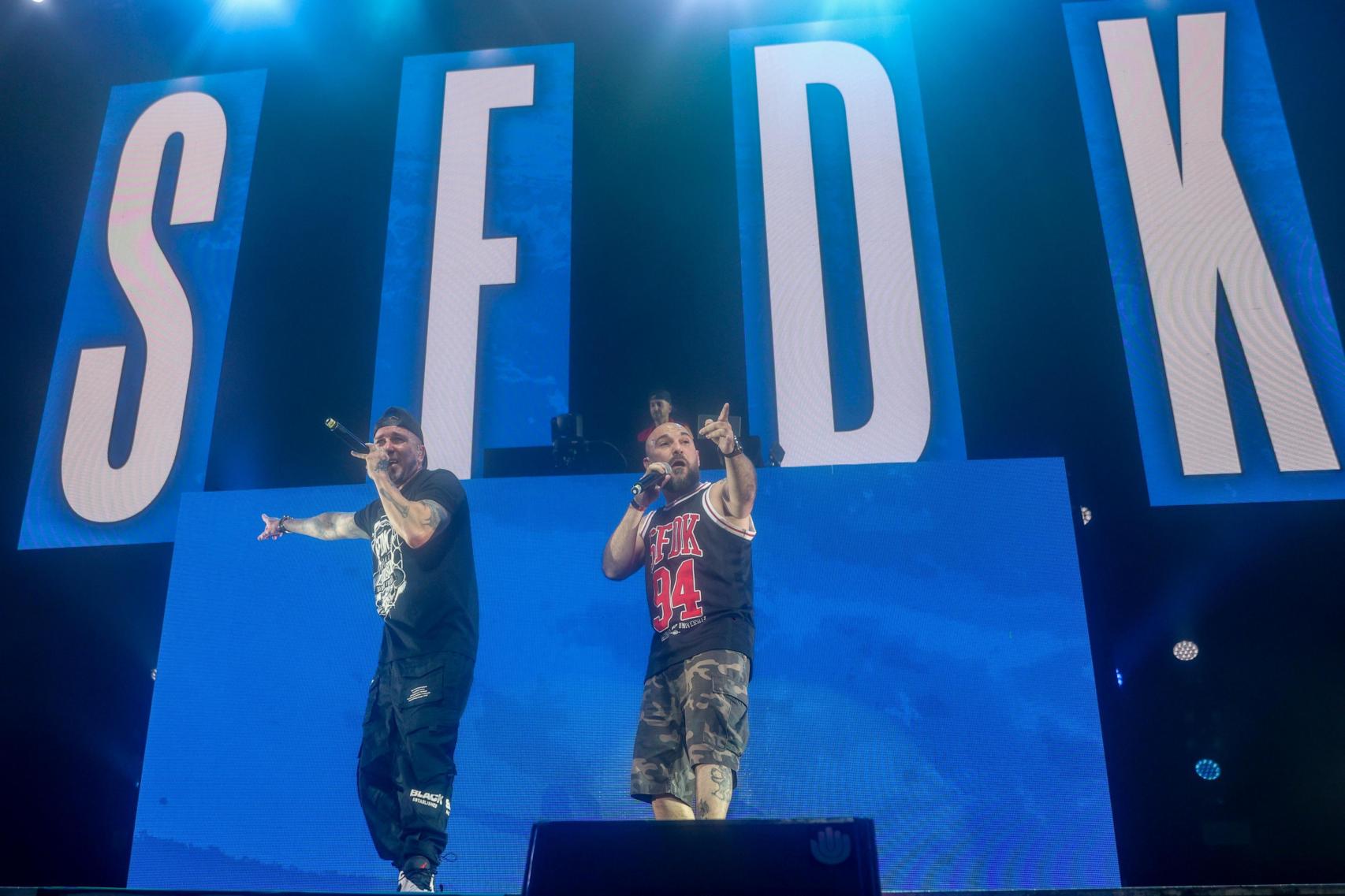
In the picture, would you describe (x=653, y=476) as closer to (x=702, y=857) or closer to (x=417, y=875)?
(x=417, y=875)

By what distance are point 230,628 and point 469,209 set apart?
2067mm

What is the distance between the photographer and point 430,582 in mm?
3311

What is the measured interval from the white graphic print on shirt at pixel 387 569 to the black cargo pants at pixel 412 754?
229 millimetres

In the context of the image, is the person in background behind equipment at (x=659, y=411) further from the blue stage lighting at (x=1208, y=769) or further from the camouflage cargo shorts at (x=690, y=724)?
the blue stage lighting at (x=1208, y=769)

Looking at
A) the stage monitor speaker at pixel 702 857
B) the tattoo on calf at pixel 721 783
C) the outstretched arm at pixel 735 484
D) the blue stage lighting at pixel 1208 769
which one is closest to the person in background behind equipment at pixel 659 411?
the outstretched arm at pixel 735 484

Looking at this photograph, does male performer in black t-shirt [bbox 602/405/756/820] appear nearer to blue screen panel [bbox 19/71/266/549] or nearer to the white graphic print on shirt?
the white graphic print on shirt

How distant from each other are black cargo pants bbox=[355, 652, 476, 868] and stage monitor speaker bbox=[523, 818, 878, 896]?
2.00 meters

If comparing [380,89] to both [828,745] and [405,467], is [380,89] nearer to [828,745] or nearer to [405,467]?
[405,467]

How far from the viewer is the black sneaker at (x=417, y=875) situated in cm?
303

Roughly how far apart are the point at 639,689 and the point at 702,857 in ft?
6.97

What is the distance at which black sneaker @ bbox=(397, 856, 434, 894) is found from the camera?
3.03m

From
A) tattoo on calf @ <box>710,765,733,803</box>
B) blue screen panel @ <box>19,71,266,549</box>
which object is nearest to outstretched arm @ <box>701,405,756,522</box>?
tattoo on calf @ <box>710,765,733,803</box>

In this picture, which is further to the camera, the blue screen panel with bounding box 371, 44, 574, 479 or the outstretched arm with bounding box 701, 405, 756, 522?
the blue screen panel with bounding box 371, 44, 574, 479

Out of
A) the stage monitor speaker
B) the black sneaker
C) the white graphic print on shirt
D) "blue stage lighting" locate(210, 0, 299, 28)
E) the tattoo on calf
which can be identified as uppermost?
"blue stage lighting" locate(210, 0, 299, 28)
